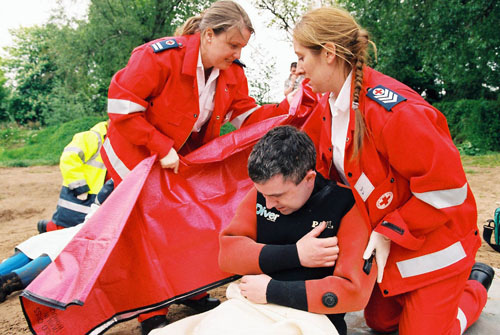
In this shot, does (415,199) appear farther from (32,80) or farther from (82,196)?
(32,80)

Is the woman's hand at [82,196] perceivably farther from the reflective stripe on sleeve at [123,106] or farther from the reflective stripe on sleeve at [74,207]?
the reflective stripe on sleeve at [123,106]

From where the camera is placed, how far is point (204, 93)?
3201 mm

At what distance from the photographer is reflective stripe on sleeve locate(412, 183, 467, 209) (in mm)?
2068

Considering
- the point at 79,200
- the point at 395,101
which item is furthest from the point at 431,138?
the point at 79,200

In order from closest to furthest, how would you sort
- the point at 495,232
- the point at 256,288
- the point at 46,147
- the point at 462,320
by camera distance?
the point at 256,288 < the point at 462,320 < the point at 495,232 < the point at 46,147

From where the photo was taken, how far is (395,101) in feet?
6.84

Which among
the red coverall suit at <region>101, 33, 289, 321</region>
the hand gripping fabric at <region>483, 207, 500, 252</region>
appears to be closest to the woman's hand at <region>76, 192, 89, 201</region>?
the red coverall suit at <region>101, 33, 289, 321</region>

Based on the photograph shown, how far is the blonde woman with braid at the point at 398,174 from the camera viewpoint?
205cm

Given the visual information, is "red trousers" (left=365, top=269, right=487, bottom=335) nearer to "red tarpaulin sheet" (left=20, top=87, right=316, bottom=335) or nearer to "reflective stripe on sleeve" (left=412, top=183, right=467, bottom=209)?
"reflective stripe on sleeve" (left=412, top=183, right=467, bottom=209)

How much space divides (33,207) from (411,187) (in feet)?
24.3

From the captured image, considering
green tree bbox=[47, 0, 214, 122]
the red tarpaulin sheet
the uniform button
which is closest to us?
the uniform button

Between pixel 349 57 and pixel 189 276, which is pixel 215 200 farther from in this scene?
pixel 349 57

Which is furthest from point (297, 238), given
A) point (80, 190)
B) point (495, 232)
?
point (80, 190)

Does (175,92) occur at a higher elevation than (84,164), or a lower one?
higher
